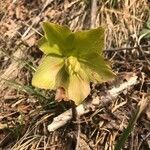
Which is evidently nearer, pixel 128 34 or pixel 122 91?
pixel 122 91

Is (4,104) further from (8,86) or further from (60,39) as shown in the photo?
(60,39)

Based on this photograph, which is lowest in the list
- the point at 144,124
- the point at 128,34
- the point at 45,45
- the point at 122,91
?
the point at 144,124

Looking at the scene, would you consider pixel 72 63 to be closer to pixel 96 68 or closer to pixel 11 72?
pixel 96 68

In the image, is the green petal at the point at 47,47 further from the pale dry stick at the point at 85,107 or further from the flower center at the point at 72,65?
the pale dry stick at the point at 85,107

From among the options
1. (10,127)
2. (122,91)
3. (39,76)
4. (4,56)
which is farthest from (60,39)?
(4,56)

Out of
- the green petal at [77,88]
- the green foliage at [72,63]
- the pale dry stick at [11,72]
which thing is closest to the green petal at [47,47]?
the green foliage at [72,63]

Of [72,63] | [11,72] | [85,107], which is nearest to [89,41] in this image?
[72,63]

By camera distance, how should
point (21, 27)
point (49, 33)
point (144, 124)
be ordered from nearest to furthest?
point (49, 33)
point (144, 124)
point (21, 27)
